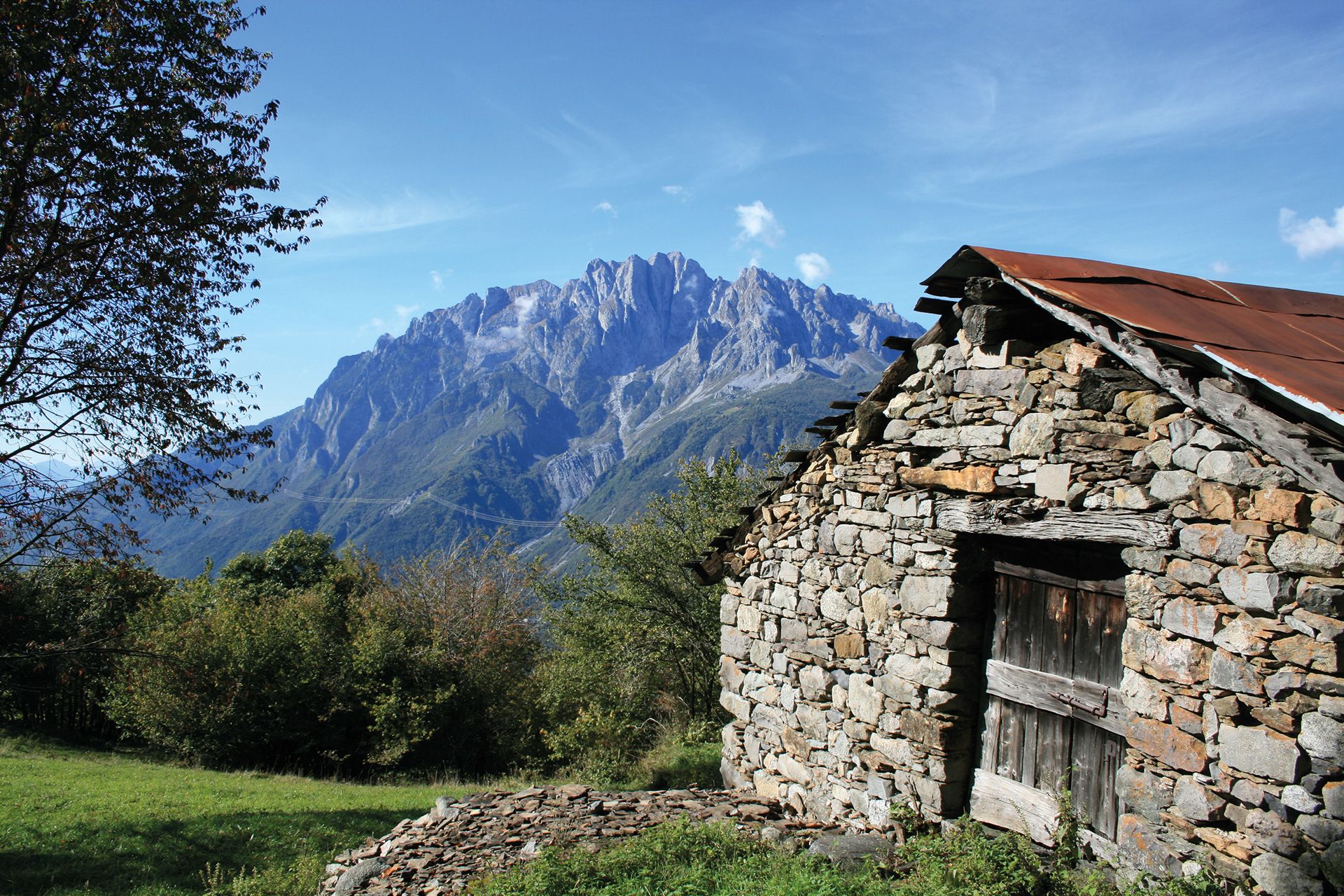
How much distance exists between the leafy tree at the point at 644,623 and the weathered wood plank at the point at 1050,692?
10622 mm

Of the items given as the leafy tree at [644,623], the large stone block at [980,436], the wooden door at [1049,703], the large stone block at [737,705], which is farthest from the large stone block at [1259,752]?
the leafy tree at [644,623]

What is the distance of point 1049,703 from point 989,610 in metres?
0.81

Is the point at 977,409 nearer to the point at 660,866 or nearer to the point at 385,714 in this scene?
the point at 660,866

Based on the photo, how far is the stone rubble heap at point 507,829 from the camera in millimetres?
6684

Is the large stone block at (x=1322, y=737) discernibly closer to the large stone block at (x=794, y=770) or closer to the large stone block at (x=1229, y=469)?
the large stone block at (x=1229, y=469)

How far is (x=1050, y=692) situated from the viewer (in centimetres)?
527

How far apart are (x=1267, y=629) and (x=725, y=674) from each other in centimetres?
526

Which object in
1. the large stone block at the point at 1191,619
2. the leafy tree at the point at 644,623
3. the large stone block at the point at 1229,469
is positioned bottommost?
the leafy tree at the point at 644,623

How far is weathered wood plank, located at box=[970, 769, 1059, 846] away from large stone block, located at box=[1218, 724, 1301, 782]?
5.01 feet

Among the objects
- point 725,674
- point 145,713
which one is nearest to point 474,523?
point 145,713

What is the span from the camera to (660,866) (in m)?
5.86

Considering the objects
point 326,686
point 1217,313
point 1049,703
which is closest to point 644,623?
point 326,686

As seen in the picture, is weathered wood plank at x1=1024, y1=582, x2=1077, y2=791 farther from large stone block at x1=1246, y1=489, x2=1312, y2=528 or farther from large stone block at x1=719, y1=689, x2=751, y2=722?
large stone block at x1=719, y1=689, x2=751, y2=722

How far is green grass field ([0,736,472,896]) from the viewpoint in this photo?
8586 millimetres
